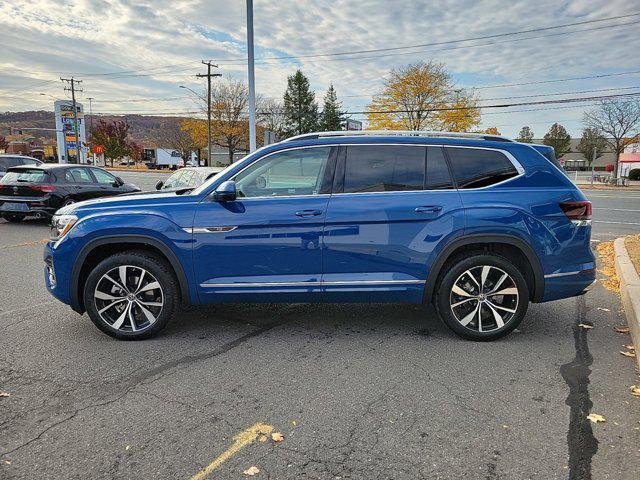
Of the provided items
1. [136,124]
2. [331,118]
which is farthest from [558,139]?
[136,124]

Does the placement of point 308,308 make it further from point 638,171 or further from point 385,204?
point 638,171

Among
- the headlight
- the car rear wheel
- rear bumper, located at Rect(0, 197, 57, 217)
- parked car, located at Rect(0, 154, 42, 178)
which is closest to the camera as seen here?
the headlight

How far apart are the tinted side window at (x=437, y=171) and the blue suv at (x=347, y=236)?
0.03 feet

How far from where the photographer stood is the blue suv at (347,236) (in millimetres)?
4062

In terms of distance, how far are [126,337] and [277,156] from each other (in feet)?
7.05

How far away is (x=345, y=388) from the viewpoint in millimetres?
3375

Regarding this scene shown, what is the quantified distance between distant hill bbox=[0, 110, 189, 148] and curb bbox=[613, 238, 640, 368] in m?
62.5

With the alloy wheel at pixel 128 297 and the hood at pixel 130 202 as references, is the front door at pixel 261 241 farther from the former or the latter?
the alloy wheel at pixel 128 297

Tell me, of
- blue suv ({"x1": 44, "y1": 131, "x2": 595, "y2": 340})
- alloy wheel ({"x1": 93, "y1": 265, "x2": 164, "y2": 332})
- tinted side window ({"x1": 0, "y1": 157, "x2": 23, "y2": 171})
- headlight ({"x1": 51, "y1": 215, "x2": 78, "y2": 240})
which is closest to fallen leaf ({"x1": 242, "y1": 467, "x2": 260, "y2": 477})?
blue suv ({"x1": 44, "y1": 131, "x2": 595, "y2": 340})

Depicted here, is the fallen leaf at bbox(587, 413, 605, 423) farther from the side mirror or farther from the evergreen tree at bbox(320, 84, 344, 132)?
the evergreen tree at bbox(320, 84, 344, 132)

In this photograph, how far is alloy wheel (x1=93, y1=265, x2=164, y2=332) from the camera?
4.19 meters

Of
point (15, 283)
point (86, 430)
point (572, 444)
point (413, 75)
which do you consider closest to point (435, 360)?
point (572, 444)

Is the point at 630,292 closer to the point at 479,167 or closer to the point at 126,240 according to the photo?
the point at 479,167

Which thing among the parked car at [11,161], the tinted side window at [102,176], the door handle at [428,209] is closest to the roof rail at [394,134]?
the door handle at [428,209]
